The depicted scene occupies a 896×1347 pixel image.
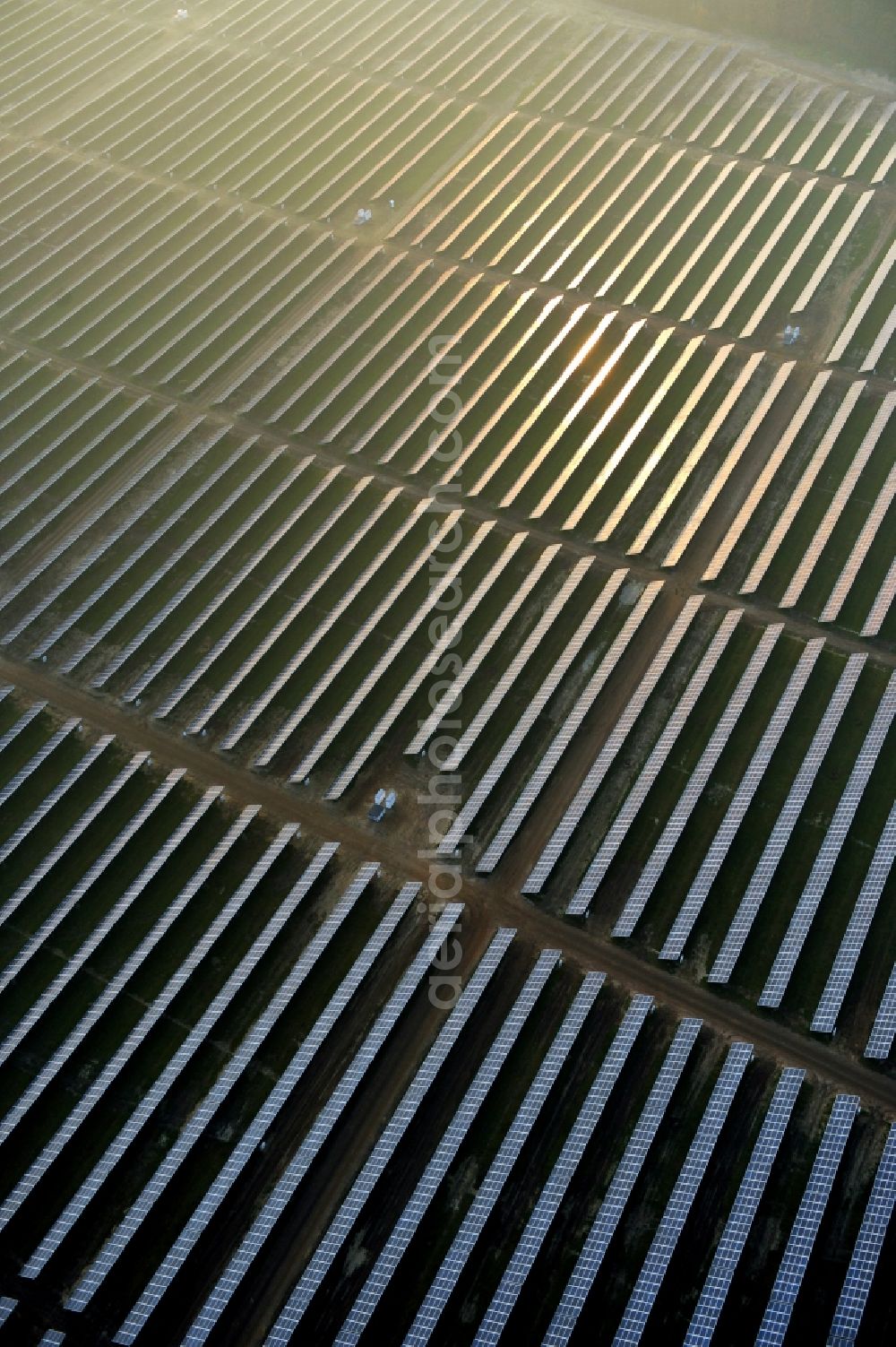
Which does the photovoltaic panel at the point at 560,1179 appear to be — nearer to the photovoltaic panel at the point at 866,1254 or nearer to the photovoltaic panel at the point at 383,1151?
the photovoltaic panel at the point at 383,1151

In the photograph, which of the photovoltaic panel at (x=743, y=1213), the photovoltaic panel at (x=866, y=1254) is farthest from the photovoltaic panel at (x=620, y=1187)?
the photovoltaic panel at (x=866, y=1254)

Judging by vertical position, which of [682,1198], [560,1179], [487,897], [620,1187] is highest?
[487,897]

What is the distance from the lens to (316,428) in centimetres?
8888

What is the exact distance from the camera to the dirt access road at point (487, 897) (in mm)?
53812

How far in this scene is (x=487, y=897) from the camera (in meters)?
61.6

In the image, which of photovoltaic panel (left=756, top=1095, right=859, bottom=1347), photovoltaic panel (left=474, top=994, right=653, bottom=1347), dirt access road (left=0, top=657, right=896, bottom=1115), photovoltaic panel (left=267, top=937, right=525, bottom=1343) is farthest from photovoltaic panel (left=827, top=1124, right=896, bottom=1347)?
photovoltaic panel (left=267, top=937, right=525, bottom=1343)

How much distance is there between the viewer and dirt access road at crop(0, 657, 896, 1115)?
177 ft

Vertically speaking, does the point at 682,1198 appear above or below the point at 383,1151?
above

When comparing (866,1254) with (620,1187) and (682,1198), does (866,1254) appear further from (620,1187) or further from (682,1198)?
(620,1187)

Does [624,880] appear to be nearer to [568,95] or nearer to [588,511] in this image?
[588,511]

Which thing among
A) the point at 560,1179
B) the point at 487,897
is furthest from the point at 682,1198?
the point at 487,897

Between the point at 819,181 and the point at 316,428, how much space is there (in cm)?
5467

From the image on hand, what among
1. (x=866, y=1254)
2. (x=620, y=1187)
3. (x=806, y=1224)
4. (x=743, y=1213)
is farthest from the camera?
(x=620, y=1187)

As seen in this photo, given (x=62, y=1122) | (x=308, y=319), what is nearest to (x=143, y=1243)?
(x=62, y=1122)
